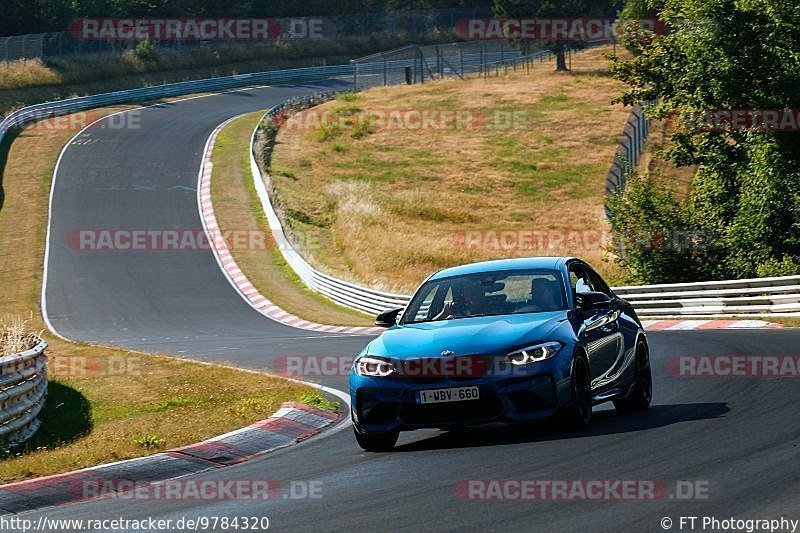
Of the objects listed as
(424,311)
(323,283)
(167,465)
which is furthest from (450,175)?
(167,465)

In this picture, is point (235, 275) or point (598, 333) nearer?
point (598, 333)

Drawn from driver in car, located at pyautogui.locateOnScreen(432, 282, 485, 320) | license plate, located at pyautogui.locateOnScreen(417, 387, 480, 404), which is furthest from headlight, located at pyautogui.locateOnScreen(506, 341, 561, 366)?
driver in car, located at pyautogui.locateOnScreen(432, 282, 485, 320)

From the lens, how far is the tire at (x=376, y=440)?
1009cm

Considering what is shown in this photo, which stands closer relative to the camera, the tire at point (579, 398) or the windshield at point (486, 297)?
the tire at point (579, 398)

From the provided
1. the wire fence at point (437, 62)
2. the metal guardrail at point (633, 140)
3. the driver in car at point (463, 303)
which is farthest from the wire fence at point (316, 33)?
the driver in car at point (463, 303)

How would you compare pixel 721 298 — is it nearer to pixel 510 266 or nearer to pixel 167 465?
pixel 510 266

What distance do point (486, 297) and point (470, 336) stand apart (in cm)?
99

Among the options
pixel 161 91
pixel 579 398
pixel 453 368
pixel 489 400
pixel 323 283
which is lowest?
pixel 323 283

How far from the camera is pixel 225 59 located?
284 ft

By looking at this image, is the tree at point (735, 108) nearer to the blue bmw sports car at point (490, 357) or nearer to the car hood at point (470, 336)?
the blue bmw sports car at point (490, 357)

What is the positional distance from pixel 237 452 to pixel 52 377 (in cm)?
860

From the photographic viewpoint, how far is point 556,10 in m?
82.7

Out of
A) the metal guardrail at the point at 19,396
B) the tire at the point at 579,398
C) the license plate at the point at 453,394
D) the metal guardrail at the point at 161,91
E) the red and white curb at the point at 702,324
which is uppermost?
the license plate at the point at 453,394

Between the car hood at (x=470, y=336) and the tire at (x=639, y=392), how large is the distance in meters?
1.54
